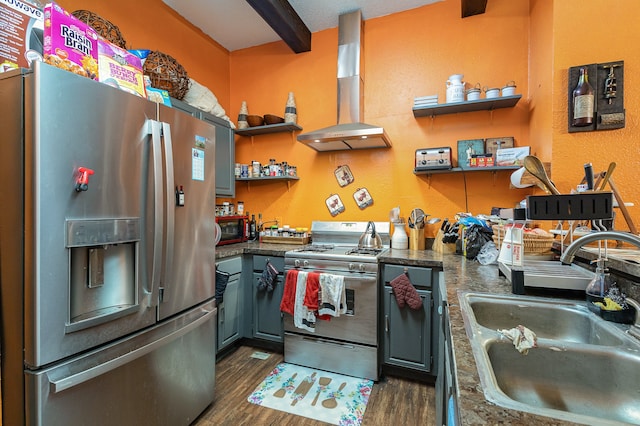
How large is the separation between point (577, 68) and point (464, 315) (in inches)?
65.4

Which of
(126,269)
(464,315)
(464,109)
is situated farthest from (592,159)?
(126,269)

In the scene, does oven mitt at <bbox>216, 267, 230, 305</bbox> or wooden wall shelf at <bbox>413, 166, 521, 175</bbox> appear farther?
wooden wall shelf at <bbox>413, 166, 521, 175</bbox>

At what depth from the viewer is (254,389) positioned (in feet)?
6.37

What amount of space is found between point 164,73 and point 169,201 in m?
1.27

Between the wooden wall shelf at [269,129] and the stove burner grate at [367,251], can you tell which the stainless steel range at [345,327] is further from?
the wooden wall shelf at [269,129]

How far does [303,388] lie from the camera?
1959 millimetres

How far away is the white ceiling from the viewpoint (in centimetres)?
255

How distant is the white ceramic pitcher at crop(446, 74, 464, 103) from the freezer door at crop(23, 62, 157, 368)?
2.13m

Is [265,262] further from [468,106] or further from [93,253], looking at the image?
[468,106]

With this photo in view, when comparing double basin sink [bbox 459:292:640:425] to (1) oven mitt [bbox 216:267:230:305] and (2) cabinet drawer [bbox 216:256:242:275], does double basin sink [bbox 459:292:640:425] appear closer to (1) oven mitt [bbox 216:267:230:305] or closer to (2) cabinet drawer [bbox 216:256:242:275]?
(1) oven mitt [bbox 216:267:230:305]

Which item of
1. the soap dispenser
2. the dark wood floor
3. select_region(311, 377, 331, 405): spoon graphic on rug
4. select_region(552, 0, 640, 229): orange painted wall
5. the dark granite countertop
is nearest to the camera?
the dark granite countertop

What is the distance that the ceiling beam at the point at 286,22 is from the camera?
2275 millimetres

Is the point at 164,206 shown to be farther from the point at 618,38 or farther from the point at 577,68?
the point at 618,38

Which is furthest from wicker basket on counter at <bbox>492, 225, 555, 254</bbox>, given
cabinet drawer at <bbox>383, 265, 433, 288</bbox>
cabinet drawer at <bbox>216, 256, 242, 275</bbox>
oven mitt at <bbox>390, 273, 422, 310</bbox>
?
cabinet drawer at <bbox>216, 256, 242, 275</bbox>
